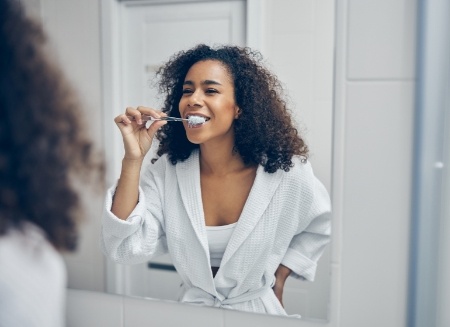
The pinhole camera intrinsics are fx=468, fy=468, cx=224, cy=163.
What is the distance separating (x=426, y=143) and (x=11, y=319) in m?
0.57

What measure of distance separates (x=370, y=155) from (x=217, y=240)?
0.28 metres

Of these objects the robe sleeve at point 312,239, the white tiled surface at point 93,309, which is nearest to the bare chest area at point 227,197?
the robe sleeve at point 312,239

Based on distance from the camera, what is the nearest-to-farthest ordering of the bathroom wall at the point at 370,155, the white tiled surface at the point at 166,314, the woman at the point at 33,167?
1. the woman at the point at 33,167
2. the bathroom wall at the point at 370,155
3. the white tiled surface at the point at 166,314

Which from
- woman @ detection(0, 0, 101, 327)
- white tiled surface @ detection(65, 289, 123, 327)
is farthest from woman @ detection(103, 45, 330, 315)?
woman @ detection(0, 0, 101, 327)

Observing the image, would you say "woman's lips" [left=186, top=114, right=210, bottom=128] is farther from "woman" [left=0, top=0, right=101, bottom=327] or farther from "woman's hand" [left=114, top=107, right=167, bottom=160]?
"woman" [left=0, top=0, right=101, bottom=327]

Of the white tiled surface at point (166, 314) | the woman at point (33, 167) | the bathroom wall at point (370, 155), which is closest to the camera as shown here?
the woman at point (33, 167)

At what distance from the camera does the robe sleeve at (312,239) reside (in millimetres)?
737

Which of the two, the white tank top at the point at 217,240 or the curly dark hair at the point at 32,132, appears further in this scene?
the white tank top at the point at 217,240

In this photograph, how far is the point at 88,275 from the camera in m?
0.89

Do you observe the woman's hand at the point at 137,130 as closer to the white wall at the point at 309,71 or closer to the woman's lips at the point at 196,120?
the woman's lips at the point at 196,120

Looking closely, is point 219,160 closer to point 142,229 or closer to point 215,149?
point 215,149

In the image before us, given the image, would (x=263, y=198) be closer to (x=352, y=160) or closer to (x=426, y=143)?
(x=352, y=160)

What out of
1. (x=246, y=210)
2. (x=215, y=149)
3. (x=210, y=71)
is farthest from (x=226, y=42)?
(x=246, y=210)

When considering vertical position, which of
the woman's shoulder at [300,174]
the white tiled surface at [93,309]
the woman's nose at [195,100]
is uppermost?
the woman's nose at [195,100]
